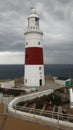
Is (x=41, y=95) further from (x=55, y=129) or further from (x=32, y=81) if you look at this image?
(x=55, y=129)

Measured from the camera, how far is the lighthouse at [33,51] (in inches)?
1106

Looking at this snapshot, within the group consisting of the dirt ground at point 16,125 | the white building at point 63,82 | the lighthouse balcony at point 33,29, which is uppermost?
the lighthouse balcony at point 33,29

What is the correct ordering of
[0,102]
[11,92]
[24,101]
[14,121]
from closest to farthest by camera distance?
[14,121]
[0,102]
[24,101]
[11,92]

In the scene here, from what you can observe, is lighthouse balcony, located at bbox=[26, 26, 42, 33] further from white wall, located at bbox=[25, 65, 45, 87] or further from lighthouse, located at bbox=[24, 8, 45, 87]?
white wall, located at bbox=[25, 65, 45, 87]

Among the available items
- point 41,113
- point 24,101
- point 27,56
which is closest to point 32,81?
point 27,56

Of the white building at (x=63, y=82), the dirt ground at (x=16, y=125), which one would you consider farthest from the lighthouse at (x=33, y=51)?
the dirt ground at (x=16, y=125)

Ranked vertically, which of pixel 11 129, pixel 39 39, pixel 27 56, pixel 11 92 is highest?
pixel 39 39

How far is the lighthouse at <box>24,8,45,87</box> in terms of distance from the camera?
2809cm

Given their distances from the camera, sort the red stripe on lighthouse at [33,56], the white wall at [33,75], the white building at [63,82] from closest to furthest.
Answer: the red stripe on lighthouse at [33,56] < the white wall at [33,75] < the white building at [63,82]

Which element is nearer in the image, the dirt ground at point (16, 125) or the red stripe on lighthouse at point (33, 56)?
the dirt ground at point (16, 125)

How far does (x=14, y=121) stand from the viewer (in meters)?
13.8

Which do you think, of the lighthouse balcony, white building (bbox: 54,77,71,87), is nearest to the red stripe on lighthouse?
the lighthouse balcony

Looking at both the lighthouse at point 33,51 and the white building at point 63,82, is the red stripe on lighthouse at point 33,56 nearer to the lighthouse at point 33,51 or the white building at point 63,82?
the lighthouse at point 33,51

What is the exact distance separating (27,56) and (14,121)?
50.3 ft
